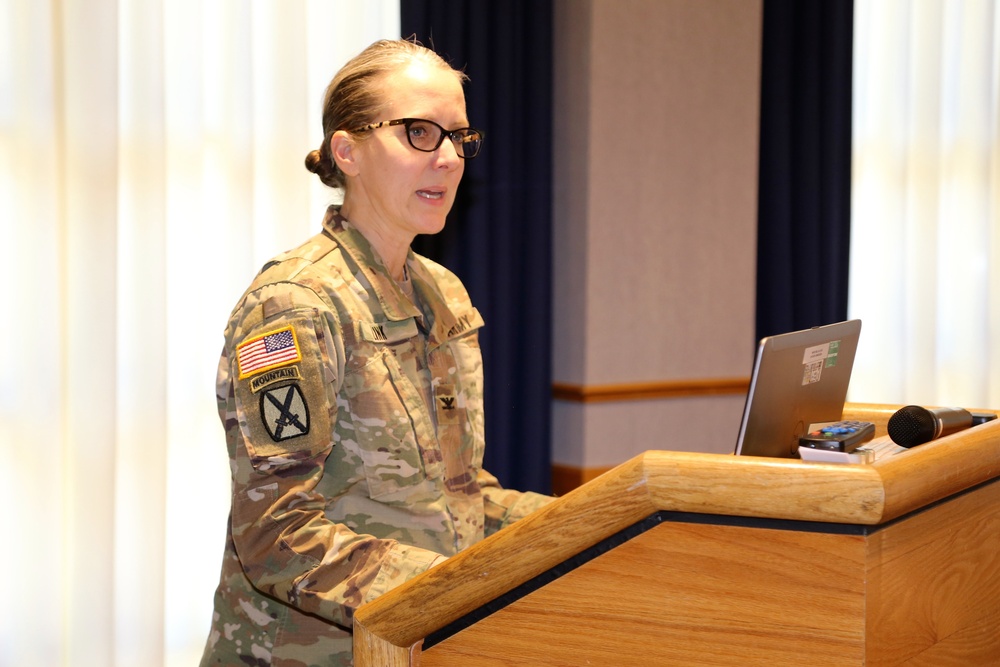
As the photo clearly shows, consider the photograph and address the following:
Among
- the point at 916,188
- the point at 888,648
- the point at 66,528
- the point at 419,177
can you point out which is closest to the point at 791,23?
the point at 916,188

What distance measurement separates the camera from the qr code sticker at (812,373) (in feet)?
4.37

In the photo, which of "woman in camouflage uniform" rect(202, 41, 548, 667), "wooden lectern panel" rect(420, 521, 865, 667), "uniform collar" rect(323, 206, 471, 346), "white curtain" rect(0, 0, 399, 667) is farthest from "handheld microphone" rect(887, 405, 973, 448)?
"white curtain" rect(0, 0, 399, 667)

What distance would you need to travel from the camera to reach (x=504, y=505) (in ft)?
5.89

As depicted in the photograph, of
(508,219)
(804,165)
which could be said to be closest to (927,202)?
(804,165)

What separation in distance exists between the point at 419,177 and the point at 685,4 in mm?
2529

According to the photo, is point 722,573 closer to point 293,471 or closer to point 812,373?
point 812,373

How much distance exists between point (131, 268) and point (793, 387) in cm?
221

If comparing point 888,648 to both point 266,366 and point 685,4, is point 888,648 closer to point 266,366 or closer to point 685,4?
point 266,366

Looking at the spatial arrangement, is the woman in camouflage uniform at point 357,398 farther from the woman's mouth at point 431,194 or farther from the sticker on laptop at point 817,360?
the sticker on laptop at point 817,360

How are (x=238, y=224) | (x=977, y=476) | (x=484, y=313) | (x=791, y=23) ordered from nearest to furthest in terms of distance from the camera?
(x=977, y=476)
(x=238, y=224)
(x=484, y=313)
(x=791, y=23)

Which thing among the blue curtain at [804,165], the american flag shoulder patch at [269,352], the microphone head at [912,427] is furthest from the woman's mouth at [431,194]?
the blue curtain at [804,165]

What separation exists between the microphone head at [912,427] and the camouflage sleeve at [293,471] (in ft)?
2.00

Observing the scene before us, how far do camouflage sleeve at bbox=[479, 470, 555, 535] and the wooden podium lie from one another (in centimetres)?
73

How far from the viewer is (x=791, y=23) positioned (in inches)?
164
